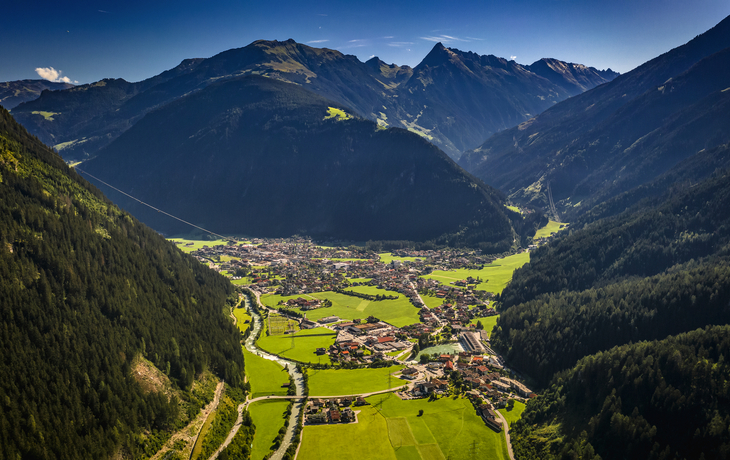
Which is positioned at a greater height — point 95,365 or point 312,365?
point 95,365

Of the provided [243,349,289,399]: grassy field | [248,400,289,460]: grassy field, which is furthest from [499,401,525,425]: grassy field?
[243,349,289,399]: grassy field

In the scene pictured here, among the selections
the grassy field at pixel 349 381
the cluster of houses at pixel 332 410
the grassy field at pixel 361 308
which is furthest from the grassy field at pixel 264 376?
the grassy field at pixel 361 308

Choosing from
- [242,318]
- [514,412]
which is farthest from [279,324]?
[514,412]

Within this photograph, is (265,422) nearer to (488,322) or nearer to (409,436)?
(409,436)

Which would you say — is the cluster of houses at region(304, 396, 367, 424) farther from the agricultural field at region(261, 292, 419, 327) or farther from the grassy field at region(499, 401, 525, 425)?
the agricultural field at region(261, 292, 419, 327)

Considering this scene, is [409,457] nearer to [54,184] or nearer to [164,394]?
[164,394]

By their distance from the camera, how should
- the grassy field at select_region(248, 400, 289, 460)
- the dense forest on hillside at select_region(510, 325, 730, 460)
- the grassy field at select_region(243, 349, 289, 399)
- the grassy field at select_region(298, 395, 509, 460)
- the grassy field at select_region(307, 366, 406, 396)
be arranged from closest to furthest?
the dense forest on hillside at select_region(510, 325, 730, 460) < the grassy field at select_region(298, 395, 509, 460) < the grassy field at select_region(248, 400, 289, 460) < the grassy field at select_region(307, 366, 406, 396) < the grassy field at select_region(243, 349, 289, 399)

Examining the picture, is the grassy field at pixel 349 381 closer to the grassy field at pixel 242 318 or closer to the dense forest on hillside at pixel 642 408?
the dense forest on hillside at pixel 642 408

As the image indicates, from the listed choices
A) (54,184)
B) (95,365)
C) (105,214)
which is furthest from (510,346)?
(54,184)
